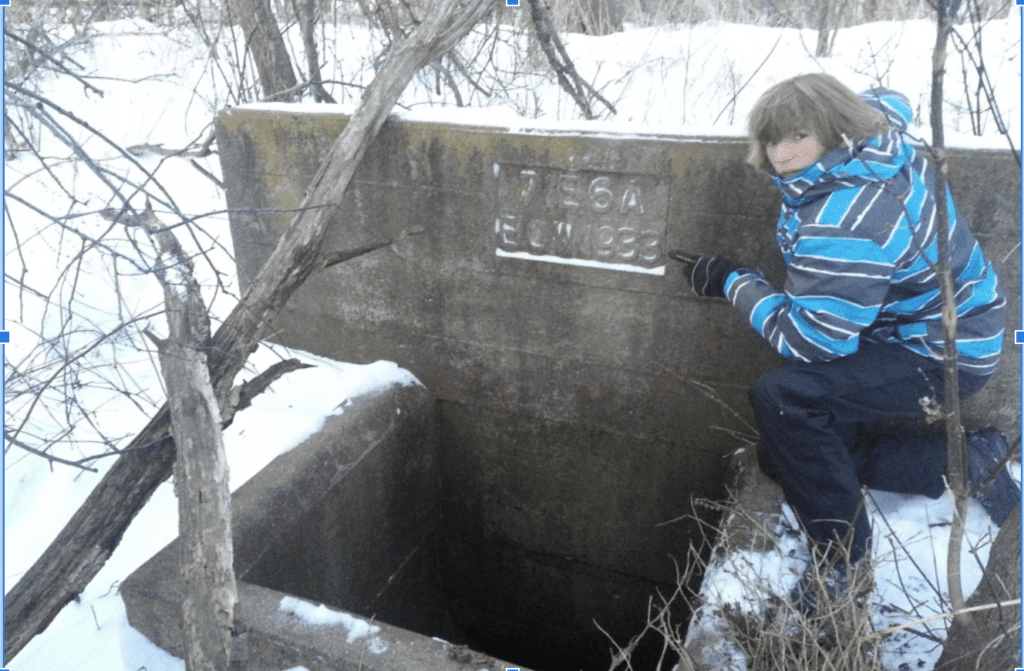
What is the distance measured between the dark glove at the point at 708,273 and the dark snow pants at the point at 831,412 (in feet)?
1.37

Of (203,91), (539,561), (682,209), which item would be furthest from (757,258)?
(203,91)

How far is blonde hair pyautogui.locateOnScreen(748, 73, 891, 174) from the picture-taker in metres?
2.06

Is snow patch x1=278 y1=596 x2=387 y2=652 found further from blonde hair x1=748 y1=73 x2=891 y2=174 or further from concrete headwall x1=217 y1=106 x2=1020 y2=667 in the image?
blonde hair x1=748 y1=73 x2=891 y2=174

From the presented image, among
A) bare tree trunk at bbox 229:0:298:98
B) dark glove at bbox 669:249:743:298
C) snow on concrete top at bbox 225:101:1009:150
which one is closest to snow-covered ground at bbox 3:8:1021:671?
snow on concrete top at bbox 225:101:1009:150

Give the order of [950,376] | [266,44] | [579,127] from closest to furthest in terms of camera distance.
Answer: [950,376] < [579,127] < [266,44]

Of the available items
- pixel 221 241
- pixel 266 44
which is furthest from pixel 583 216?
pixel 221 241

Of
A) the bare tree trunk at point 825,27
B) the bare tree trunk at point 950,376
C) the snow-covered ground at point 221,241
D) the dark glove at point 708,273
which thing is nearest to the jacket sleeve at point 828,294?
the dark glove at point 708,273

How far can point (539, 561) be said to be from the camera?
13.5 feet

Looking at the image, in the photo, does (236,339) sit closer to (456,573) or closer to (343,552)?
(343,552)

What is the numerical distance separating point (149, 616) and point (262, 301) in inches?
48.0

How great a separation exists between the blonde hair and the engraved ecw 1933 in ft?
2.28

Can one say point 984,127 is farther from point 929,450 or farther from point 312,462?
point 312,462

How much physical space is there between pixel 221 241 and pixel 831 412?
4265 mm

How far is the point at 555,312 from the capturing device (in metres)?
3.27
